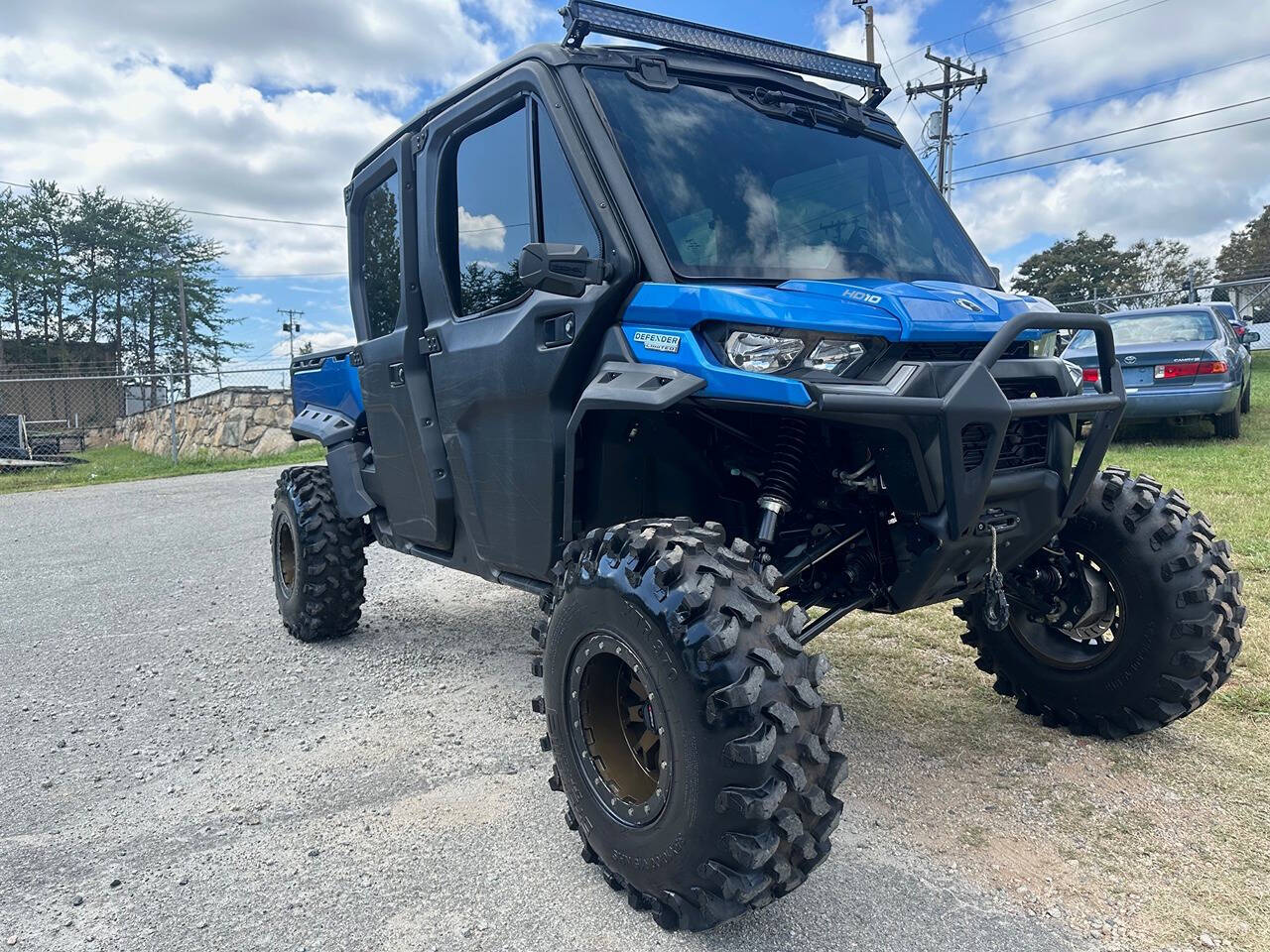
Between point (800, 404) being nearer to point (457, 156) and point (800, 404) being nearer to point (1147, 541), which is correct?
point (1147, 541)

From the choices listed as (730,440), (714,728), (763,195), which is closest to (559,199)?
(763,195)

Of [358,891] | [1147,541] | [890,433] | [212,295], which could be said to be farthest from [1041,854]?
[212,295]

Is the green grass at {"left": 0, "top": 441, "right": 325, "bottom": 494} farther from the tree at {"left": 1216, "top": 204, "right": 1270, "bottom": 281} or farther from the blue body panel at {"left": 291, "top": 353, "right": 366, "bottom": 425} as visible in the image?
the tree at {"left": 1216, "top": 204, "right": 1270, "bottom": 281}

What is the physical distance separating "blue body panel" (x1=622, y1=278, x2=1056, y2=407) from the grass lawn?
1511 millimetres

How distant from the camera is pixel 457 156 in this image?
3.68 meters

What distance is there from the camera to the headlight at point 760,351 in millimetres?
2443

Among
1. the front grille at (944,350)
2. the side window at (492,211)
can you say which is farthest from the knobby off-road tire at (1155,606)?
the side window at (492,211)

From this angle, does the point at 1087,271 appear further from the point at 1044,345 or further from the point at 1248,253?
the point at 1044,345

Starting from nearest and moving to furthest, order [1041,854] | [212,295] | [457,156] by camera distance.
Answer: [1041,854], [457,156], [212,295]

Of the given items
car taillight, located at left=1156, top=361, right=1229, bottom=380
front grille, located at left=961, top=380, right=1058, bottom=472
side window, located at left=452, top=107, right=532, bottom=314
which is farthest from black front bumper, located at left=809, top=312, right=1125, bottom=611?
car taillight, located at left=1156, top=361, right=1229, bottom=380

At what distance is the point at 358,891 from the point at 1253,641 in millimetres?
4093

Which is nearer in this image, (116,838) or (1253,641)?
(116,838)

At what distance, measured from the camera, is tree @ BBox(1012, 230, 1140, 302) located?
166ft

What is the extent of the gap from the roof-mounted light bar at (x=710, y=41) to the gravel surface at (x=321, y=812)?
2.60 metres
